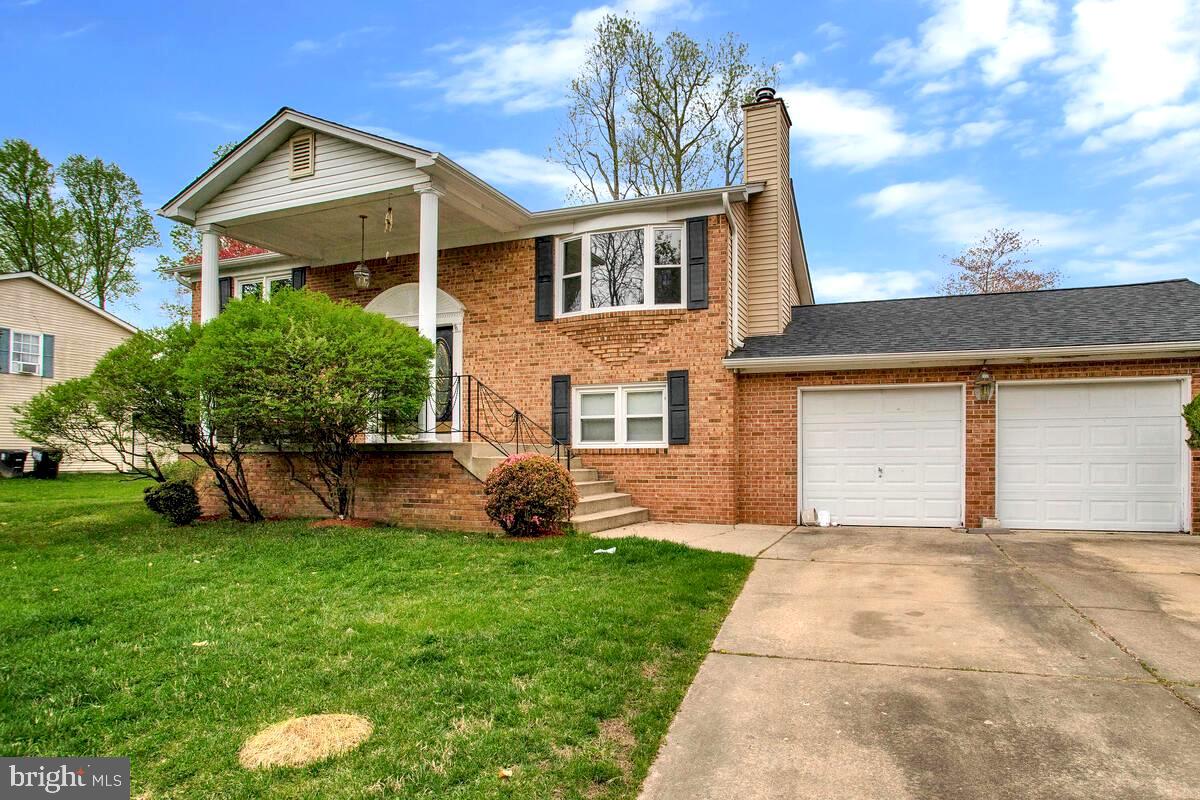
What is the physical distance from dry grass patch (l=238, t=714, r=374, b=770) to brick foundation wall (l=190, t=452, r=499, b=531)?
5843mm

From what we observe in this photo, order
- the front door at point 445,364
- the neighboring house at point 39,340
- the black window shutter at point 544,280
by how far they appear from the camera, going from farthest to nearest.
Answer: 1. the neighboring house at point 39,340
2. the front door at point 445,364
3. the black window shutter at point 544,280

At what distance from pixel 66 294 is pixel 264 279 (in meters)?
12.1

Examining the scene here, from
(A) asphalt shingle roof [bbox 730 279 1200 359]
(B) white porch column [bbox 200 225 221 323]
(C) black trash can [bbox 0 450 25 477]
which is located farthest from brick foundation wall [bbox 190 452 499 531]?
(C) black trash can [bbox 0 450 25 477]

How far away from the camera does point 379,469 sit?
32.8ft

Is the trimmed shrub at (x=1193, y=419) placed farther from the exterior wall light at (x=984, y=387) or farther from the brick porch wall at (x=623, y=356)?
the brick porch wall at (x=623, y=356)

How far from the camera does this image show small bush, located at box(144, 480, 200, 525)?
998cm

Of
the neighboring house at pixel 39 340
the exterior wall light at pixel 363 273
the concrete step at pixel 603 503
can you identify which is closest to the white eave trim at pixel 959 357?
the concrete step at pixel 603 503

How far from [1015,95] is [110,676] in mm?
19300

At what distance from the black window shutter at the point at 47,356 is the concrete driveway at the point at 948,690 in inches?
922

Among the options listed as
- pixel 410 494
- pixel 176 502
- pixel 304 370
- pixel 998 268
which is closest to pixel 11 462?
pixel 176 502

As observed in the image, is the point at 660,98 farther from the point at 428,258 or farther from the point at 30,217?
the point at 30,217

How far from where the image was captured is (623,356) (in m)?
11.3

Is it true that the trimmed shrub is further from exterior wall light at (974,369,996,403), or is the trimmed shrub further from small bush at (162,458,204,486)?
small bush at (162,458,204,486)

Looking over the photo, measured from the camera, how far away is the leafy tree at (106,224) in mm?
27844
